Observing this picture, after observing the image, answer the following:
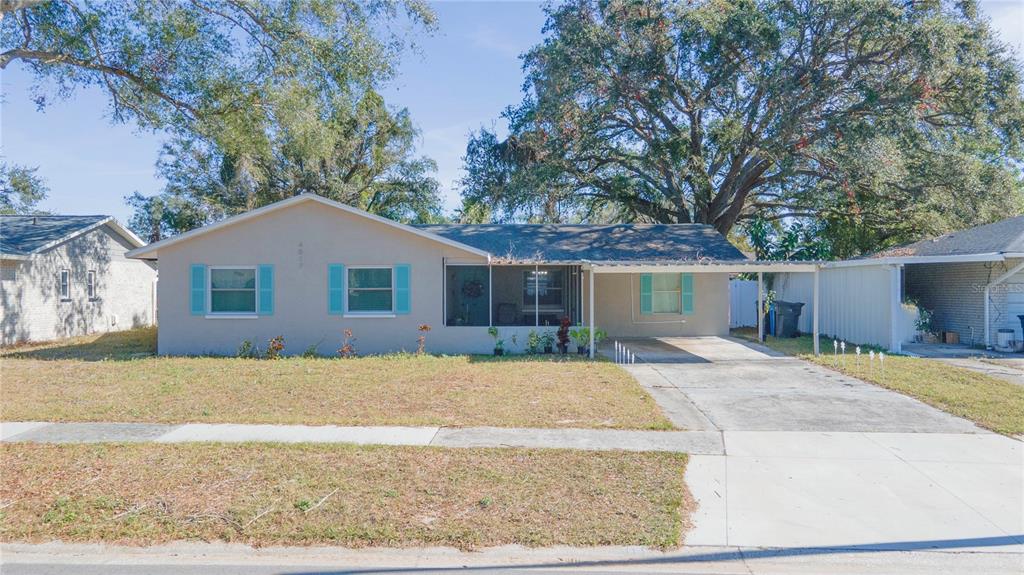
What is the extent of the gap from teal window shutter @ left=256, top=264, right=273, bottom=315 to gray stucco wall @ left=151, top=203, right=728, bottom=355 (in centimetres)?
12

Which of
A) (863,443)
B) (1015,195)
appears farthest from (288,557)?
(1015,195)

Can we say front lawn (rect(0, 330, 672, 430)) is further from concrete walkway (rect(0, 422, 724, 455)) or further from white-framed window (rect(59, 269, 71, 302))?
white-framed window (rect(59, 269, 71, 302))

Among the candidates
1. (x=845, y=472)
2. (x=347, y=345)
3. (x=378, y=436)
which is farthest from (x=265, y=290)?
(x=845, y=472)

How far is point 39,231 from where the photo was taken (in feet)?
66.5

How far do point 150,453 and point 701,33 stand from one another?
59.7ft

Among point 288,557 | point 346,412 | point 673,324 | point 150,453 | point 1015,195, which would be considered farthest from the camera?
point 1015,195

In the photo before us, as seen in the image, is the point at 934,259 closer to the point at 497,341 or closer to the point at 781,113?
the point at 781,113

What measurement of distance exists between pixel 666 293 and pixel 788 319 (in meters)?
3.57

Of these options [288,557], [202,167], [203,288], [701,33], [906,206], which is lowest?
[288,557]

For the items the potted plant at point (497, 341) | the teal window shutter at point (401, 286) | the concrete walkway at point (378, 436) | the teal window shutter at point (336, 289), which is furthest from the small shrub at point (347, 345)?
the concrete walkway at point (378, 436)

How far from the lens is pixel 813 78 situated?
19422mm

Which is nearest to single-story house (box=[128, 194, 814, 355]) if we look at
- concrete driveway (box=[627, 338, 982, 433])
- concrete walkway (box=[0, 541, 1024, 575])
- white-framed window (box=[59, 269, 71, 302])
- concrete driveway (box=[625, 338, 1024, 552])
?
concrete driveway (box=[627, 338, 982, 433])

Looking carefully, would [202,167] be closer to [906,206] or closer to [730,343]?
[730,343]

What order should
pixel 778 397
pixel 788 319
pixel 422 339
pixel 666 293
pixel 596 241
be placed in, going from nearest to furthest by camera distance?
pixel 778 397, pixel 422 339, pixel 788 319, pixel 666 293, pixel 596 241
